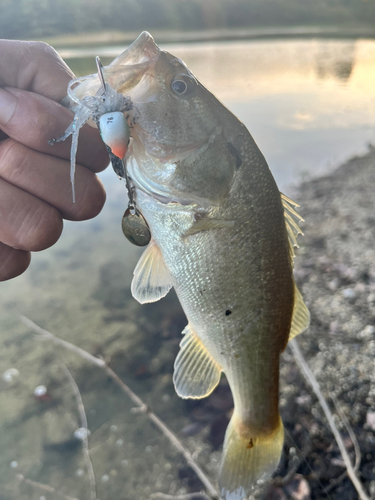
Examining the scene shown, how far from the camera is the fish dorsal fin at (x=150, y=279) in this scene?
157 centimetres

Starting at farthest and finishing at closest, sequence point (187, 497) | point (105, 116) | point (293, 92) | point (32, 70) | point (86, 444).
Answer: point (293, 92) → point (86, 444) → point (187, 497) → point (32, 70) → point (105, 116)

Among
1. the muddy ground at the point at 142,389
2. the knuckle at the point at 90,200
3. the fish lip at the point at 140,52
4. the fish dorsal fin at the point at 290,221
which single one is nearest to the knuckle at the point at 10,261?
the knuckle at the point at 90,200

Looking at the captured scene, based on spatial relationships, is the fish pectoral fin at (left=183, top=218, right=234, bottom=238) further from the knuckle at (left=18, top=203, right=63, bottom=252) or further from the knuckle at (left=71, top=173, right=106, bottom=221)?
the knuckle at (left=18, top=203, right=63, bottom=252)

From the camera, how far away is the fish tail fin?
175 centimetres

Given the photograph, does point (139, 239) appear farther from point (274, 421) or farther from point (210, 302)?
point (274, 421)

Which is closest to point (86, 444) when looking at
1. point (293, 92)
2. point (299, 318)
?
point (299, 318)

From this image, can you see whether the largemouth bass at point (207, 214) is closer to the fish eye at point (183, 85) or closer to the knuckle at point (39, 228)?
the fish eye at point (183, 85)

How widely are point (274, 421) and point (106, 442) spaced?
1.71 meters

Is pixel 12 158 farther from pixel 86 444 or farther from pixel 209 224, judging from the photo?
pixel 86 444

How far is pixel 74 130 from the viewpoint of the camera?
1.12 metres

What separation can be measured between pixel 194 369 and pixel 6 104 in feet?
4.66

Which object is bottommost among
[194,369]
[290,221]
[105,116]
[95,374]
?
[95,374]

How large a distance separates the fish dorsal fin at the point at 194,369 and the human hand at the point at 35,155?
0.84m

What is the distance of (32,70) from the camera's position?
1.31 m
